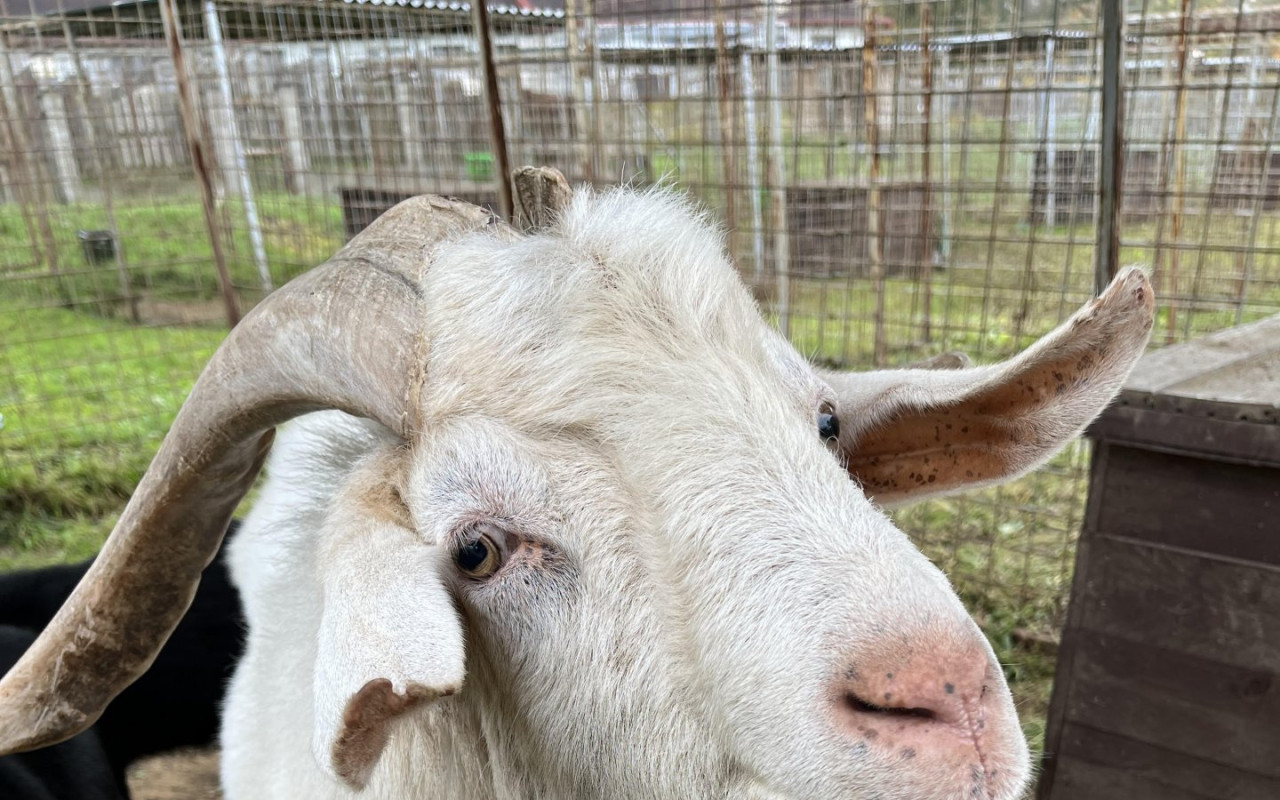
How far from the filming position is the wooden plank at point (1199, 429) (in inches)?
91.0

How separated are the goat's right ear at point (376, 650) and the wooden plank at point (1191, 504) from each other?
83.8 inches

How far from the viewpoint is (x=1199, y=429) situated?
94.0 inches

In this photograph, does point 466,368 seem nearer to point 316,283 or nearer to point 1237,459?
point 316,283

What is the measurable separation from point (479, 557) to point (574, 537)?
7.0 inches

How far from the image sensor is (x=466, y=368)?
1581 mm

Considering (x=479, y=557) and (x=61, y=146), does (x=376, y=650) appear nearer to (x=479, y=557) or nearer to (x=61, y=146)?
A: (x=479, y=557)

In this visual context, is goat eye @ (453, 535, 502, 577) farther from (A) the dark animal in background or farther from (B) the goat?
(A) the dark animal in background

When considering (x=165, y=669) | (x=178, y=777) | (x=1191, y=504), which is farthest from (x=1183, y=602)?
(x=178, y=777)

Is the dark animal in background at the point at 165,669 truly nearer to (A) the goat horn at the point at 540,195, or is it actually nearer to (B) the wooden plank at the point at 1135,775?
(A) the goat horn at the point at 540,195

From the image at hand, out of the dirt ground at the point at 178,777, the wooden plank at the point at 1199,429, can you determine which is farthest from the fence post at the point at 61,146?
the wooden plank at the point at 1199,429

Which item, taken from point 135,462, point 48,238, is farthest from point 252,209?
point 135,462

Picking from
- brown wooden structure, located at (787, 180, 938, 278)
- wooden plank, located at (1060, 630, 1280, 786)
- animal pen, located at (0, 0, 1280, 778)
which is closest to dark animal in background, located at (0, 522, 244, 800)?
animal pen, located at (0, 0, 1280, 778)

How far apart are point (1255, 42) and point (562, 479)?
625 centimetres

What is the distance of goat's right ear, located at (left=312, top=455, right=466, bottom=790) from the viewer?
3.64ft
